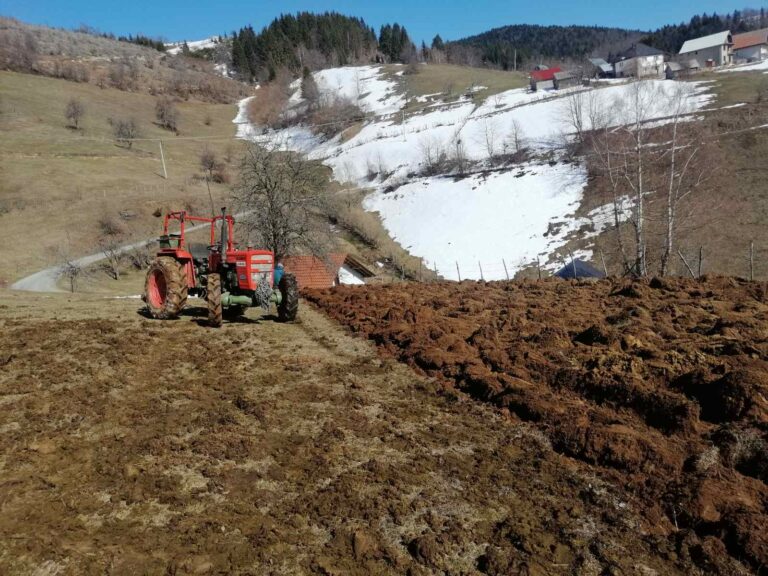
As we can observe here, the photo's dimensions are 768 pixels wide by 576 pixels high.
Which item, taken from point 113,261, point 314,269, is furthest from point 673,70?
point 113,261

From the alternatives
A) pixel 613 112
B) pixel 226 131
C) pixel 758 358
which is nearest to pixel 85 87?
pixel 226 131

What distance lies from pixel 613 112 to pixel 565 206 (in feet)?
67.6

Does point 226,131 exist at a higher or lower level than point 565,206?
higher

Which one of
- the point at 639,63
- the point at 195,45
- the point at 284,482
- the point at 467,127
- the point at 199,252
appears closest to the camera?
the point at 284,482

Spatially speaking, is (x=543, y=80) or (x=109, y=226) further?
(x=543, y=80)

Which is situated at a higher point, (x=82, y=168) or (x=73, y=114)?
(x=73, y=114)

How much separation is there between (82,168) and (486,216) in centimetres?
4289

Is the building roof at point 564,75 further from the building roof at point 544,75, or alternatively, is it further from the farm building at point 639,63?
the farm building at point 639,63

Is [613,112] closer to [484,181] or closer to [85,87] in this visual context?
[484,181]

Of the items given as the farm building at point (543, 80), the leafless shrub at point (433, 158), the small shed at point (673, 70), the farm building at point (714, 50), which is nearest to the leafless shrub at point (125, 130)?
the leafless shrub at point (433, 158)

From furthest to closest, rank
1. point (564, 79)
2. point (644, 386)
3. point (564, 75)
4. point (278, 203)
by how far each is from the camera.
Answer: point (564, 75), point (564, 79), point (278, 203), point (644, 386)

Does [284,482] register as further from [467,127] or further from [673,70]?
[673,70]

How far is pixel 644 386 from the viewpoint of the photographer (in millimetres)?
5922

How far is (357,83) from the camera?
99.2 m
